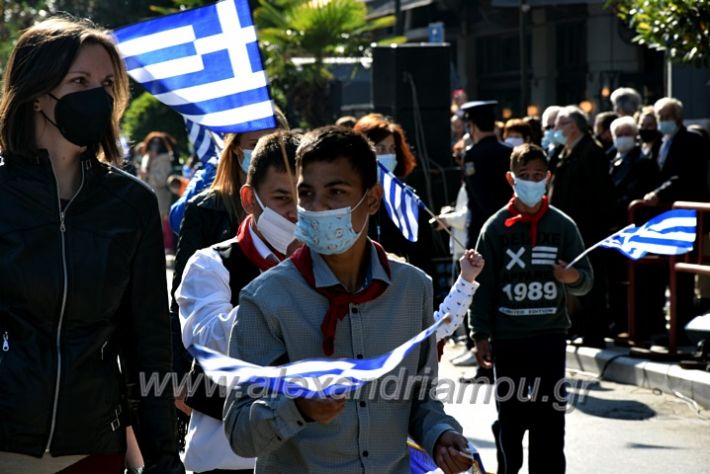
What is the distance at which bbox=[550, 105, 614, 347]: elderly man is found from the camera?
464 inches

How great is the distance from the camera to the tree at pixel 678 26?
10.6 m

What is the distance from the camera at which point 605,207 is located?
11.9 m

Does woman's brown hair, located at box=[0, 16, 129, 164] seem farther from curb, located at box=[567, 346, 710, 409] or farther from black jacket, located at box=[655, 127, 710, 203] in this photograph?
black jacket, located at box=[655, 127, 710, 203]

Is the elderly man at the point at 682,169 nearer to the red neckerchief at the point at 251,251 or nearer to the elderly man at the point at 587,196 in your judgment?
the elderly man at the point at 587,196

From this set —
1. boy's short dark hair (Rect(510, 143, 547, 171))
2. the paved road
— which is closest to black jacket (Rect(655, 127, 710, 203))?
the paved road

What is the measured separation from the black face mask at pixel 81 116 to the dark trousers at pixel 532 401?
3.60m

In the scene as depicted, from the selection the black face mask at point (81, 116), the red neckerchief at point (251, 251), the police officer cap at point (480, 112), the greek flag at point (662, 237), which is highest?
the black face mask at point (81, 116)

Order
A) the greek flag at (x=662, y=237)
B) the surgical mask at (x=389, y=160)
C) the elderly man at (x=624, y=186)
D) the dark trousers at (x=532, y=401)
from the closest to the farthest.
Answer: the dark trousers at (x=532, y=401) < the greek flag at (x=662, y=237) < the surgical mask at (x=389, y=160) < the elderly man at (x=624, y=186)

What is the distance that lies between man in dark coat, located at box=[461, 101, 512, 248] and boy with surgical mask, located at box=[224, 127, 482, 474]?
771 centimetres

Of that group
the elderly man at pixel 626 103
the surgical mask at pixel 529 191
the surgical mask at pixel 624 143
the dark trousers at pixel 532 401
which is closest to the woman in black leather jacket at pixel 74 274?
the dark trousers at pixel 532 401

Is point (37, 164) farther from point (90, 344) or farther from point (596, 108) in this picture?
point (596, 108)

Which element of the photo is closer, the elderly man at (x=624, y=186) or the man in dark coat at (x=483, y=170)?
the man in dark coat at (x=483, y=170)

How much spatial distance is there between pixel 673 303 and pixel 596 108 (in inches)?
571


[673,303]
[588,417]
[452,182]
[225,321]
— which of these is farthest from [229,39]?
[452,182]
